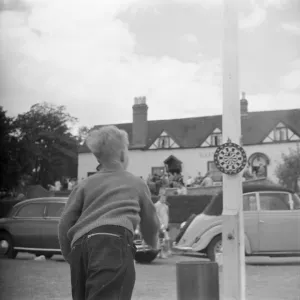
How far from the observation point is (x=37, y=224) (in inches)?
536

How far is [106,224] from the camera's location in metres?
3.23

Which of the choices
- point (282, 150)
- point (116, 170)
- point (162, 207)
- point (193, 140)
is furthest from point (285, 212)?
point (193, 140)

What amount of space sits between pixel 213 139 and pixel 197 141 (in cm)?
162

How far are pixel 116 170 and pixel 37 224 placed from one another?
1056 centimetres

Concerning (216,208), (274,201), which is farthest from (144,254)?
(274,201)

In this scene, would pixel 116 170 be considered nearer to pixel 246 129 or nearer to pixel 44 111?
pixel 246 129

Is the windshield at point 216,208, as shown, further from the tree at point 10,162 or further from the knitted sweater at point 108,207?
the tree at point 10,162

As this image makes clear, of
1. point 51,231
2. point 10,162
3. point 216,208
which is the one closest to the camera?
point 216,208

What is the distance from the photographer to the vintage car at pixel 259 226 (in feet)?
40.0

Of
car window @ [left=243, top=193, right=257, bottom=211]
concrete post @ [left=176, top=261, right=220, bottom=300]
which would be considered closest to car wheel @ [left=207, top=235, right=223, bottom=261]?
car window @ [left=243, top=193, right=257, bottom=211]

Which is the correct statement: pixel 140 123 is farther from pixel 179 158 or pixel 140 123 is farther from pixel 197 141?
pixel 197 141

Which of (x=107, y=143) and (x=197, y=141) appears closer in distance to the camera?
(x=107, y=143)

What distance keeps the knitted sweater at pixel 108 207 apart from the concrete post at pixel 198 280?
1958mm

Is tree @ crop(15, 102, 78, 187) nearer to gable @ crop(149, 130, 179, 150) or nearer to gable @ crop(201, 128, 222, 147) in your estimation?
gable @ crop(149, 130, 179, 150)
